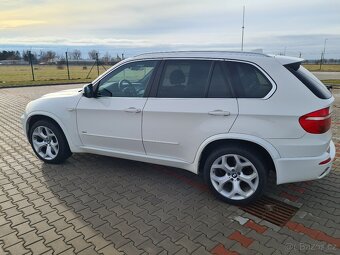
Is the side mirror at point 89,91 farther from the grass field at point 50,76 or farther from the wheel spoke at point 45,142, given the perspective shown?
the grass field at point 50,76

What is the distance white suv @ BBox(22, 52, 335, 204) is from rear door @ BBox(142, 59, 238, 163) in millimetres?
12

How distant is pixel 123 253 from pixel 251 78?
7.55 feet

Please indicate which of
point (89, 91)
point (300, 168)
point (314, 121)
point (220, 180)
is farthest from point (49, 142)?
point (314, 121)

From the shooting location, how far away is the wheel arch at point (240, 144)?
3.11 metres

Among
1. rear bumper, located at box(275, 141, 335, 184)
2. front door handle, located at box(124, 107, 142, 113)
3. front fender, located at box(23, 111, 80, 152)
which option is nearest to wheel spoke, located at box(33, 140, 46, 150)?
front fender, located at box(23, 111, 80, 152)

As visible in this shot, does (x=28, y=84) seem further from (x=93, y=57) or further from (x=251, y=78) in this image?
(x=251, y=78)

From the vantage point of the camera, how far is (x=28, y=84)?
17.8 m

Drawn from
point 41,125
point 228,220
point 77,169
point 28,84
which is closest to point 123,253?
point 228,220

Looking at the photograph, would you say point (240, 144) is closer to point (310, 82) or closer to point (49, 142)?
point (310, 82)

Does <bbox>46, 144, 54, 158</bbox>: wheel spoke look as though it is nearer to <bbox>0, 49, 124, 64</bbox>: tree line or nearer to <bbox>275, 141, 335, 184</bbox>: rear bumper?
<bbox>275, 141, 335, 184</bbox>: rear bumper

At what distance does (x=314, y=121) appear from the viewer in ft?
9.70

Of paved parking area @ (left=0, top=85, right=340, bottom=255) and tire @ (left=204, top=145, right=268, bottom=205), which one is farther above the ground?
tire @ (left=204, top=145, right=268, bottom=205)

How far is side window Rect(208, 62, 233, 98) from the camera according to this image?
3.29 metres

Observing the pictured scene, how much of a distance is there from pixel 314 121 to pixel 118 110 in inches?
95.3
